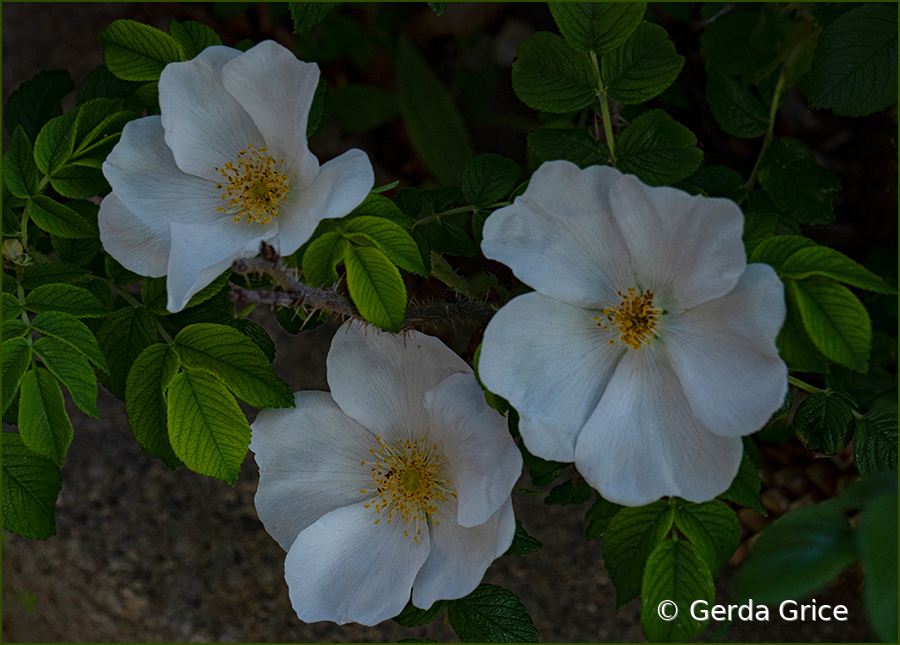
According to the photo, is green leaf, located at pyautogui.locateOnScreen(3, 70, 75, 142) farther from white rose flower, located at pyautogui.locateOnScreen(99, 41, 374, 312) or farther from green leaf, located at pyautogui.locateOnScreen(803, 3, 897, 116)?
green leaf, located at pyautogui.locateOnScreen(803, 3, 897, 116)

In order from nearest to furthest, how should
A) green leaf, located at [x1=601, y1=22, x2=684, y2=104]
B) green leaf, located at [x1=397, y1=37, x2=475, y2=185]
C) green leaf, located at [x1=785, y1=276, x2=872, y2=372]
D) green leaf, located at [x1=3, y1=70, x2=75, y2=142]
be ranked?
green leaf, located at [x1=785, y1=276, x2=872, y2=372], green leaf, located at [x1=601, y1=22, x2=684, y2=104], green leaf, located at [x1=3, y1=70, x2=75, y2=142], green leaf, located at [x1=397, y1=37, x2=475, y2=185]

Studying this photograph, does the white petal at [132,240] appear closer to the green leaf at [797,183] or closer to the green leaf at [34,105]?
the green leaf at [34,105]

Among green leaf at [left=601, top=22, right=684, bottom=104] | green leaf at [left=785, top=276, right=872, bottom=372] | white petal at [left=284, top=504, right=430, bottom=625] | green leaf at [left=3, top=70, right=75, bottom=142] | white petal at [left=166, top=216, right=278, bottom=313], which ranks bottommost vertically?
white petal at [left=284, top=504, right=430, bottom=625]

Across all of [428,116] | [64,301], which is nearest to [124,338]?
[64,301]

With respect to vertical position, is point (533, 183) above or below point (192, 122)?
below

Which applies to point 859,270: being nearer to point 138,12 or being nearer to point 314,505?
point 314,505

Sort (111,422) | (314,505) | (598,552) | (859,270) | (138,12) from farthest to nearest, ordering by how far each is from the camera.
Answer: (138,12)
(111,422)
(598,552)
(314,505)
(859,270)

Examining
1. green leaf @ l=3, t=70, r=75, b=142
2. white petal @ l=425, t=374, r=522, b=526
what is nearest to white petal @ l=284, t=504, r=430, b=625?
white petal @ l=425, t=374, r=522, b=526

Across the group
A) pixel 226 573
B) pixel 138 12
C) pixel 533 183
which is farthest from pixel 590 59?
pixel 138 12
